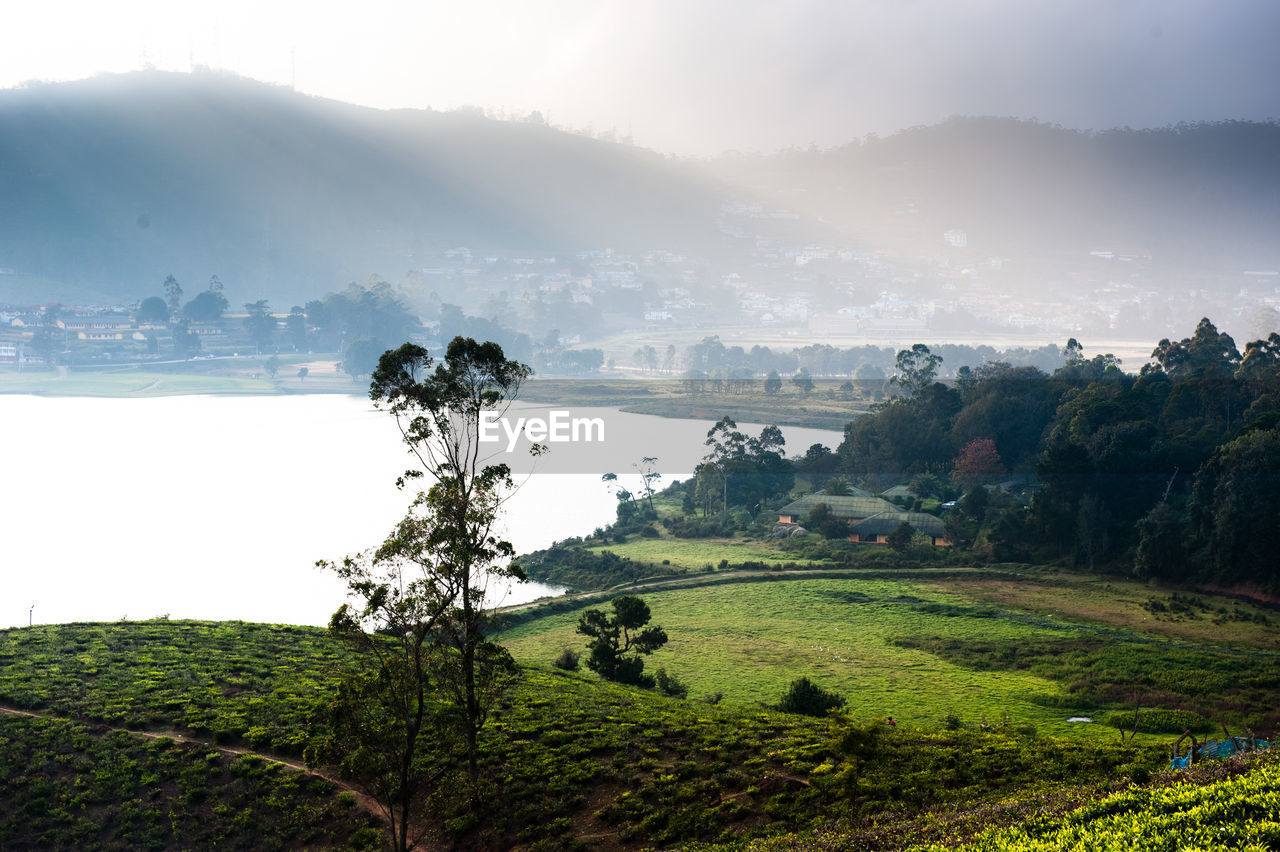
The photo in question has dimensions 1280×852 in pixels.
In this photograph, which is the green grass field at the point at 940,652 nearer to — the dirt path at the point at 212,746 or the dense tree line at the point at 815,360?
the dirt path at the point at 212,746

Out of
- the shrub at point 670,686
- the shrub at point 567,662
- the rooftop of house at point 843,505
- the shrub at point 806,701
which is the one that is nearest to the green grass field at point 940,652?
the shrub at point 670,686

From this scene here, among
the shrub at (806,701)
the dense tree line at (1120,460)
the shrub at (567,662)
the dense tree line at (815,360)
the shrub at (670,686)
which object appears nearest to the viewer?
the shrub at (806,701)

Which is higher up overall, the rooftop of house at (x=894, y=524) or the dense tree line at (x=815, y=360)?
the dense tree line at (x=815, y=360)

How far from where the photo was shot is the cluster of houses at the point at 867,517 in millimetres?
46344

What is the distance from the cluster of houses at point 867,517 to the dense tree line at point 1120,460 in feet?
9.42

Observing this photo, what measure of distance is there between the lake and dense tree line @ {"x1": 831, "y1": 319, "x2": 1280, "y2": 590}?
77.1ft

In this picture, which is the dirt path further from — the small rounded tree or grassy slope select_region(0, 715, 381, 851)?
the small rounded tree

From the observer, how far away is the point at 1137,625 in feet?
101

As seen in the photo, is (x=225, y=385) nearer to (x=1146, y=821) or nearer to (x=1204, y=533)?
(x=1204, y=533)

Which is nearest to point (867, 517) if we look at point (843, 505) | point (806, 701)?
point (843, 505)

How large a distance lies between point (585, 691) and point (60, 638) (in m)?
12.5

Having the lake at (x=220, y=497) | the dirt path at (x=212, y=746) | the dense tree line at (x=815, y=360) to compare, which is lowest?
the lake at (x=220, y=497)

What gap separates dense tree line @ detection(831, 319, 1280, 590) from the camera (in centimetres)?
3506

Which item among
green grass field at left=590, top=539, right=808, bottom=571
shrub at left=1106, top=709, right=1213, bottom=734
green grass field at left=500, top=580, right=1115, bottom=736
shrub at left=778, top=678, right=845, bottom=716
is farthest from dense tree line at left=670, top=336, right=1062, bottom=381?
shrub at left=778, top=678, right=845, bottom=716
